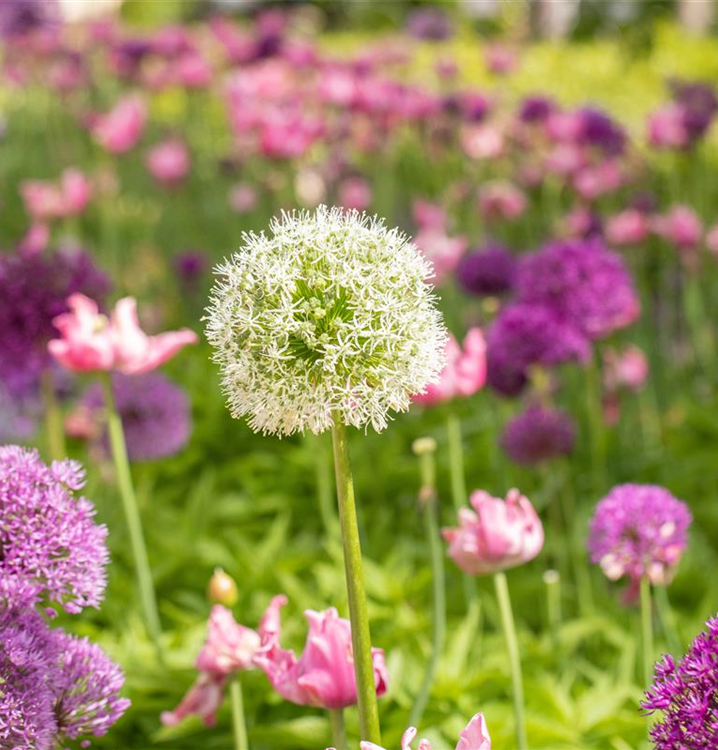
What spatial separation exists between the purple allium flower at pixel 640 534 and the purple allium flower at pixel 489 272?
211 cm

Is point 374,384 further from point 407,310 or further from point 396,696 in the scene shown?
point 396,696

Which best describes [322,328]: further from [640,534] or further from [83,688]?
[640,534]

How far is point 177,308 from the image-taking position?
670 centimetres

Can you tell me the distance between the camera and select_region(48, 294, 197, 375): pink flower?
7.99 ft

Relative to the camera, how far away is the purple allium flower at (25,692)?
132cm

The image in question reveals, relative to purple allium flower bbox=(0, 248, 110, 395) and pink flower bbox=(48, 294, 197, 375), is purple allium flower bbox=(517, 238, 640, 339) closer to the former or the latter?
pink flower bbox=(48, 294, 197, 375)

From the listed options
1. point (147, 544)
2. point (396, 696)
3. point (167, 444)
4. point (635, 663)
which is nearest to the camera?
point (396, 696)

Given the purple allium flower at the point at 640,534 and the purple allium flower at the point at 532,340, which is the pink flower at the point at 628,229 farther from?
the purple allium flower at the point at 640,534

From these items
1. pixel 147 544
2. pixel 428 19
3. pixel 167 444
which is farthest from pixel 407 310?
pixel 428 19

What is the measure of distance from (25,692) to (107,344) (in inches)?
47.0

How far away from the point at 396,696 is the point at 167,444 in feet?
4.31

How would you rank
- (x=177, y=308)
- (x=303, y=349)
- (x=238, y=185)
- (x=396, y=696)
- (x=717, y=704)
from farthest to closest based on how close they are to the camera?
(x=238, y=185)
(x=177, y=308)
(x=396, y=696)
(x=303, y=349)
(x=717, y=704)

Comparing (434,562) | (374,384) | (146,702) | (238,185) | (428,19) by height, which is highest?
(428,19)

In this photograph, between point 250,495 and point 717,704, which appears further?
point 250,495
